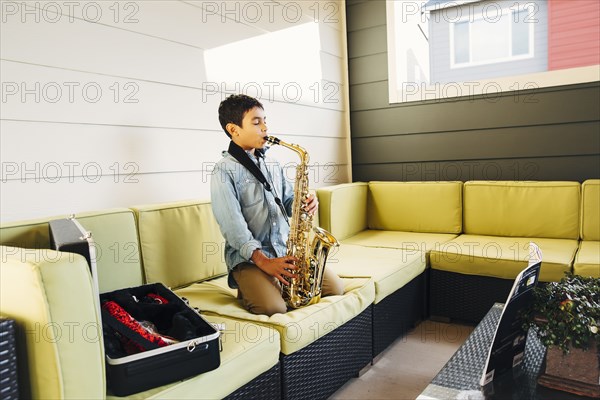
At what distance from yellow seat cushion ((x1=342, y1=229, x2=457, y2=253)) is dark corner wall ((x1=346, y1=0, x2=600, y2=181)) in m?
0.63

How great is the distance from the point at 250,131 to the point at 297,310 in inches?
33.8

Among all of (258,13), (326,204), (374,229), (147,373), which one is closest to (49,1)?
(258,13)

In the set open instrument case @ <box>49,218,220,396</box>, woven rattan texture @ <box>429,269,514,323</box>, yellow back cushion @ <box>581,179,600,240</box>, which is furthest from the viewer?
yellow back cushion @ <box>581,179,600,240</box>

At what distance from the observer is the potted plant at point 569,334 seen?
4.43ft

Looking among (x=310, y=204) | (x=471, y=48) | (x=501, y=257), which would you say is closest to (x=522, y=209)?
(x=501, y=257)

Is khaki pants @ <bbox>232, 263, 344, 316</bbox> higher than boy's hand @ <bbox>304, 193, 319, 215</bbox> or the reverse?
the reverse

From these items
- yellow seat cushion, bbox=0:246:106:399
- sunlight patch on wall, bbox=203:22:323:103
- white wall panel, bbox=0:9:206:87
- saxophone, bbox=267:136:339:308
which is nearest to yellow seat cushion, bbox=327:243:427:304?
saxophone, bbox=267:136:339:308

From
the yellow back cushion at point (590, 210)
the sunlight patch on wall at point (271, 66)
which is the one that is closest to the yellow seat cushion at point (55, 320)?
the sunlight patch on wall at point (271, 66)

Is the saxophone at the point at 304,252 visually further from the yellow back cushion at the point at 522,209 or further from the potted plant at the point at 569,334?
the yellow back cushion at the point at 522,209

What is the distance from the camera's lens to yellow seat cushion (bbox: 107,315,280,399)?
4.33 feet

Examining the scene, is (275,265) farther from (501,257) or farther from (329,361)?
(501,257)

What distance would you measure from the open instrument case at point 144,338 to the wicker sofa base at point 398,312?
3.67 feet

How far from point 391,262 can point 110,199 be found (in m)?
1.50

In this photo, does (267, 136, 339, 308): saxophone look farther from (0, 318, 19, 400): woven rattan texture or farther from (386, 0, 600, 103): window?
(386, 0, 600, 103): window
